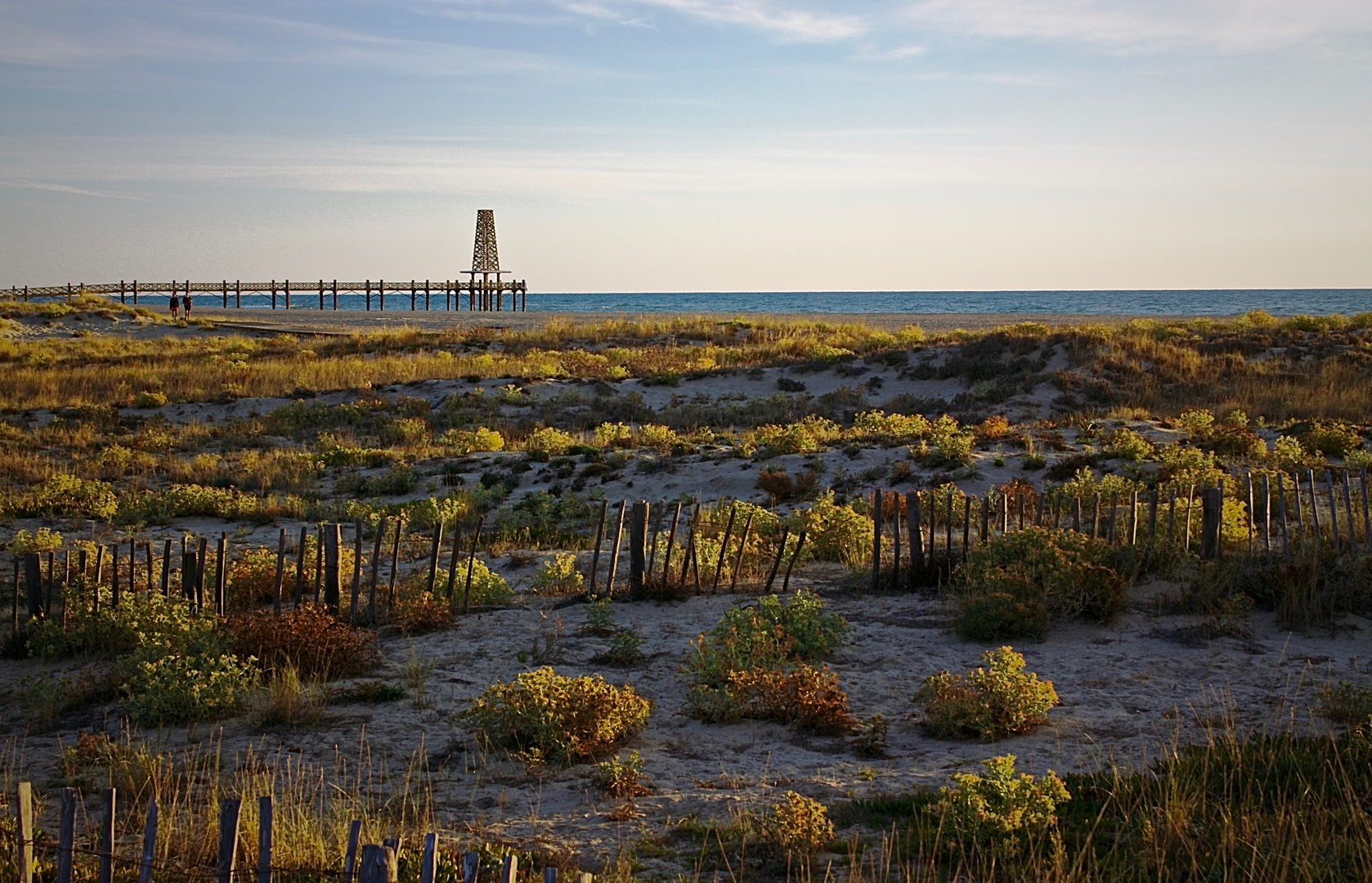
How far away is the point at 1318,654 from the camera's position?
24.0 feet

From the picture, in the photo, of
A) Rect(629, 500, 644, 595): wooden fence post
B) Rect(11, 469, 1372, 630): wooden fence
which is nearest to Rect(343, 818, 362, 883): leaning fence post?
Rect(11, 469, 1372, 630): wooden fence

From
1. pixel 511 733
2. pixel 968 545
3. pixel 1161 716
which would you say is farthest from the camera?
pixel 968 545

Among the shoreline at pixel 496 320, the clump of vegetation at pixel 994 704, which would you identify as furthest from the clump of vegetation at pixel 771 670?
the shoreline at pixel 496 320

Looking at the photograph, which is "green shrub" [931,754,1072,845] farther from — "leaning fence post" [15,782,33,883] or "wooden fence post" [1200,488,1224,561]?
"wooden fence post" [1200,488,1224,561]

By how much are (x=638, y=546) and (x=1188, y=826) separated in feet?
17.2

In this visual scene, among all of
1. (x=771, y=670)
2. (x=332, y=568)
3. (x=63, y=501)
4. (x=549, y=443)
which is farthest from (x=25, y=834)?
(x=549, y=443)

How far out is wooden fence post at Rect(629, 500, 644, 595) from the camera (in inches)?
353

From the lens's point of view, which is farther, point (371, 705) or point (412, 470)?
point (412, 470)

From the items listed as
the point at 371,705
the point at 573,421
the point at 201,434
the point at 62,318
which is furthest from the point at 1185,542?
the point at 62,318

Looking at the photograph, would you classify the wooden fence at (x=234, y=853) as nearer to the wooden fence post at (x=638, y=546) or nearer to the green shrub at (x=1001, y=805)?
the green shrub at (x=1001, y=805)

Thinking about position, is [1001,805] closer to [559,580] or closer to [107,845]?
[107,845]

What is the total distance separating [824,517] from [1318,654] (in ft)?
15.0

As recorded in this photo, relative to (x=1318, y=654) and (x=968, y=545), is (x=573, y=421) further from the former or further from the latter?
(x=1318, y=654)

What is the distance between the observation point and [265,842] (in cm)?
338
